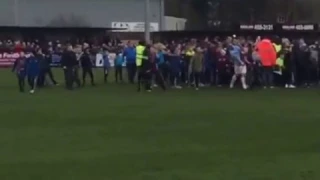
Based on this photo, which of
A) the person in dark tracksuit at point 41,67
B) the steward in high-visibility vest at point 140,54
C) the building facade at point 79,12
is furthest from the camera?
the building facade at point 79,12

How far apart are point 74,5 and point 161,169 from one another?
233 ft

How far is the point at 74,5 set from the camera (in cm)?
8475

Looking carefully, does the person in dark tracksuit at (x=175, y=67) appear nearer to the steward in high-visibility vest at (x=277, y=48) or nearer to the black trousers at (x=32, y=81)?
the steward in high-visibility vest at (x=277, y=48)

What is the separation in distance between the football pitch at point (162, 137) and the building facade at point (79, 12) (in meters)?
53.7

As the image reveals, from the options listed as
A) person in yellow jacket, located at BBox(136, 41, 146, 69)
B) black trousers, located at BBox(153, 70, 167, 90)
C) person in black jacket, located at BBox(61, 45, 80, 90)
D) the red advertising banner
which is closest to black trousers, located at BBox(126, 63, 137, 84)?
person in black jacket, located at BBox(61, 45, 80, 90)

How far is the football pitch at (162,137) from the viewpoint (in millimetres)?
14281

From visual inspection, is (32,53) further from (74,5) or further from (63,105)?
(74,5)

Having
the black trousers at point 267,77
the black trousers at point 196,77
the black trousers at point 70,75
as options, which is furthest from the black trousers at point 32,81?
the black trousers at point 267,77

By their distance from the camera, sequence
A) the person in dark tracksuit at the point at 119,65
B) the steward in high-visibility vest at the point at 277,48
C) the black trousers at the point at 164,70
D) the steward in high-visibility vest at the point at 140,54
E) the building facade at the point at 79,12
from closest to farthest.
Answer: the steward in high-visibility vest at the point at 140,54 < the steward in high-visibility vest at the point at 277,48 < the black trousers at the point at 164,70 < the person in dark tracksuit at the point at 119,65 < the building facade at the point at 79,12

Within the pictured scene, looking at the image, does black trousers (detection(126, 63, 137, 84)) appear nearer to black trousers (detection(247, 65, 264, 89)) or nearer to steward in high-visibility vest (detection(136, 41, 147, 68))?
steward in high-visibility vest (detection(136, 41, 147, 68))

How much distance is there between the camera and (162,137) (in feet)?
60.7

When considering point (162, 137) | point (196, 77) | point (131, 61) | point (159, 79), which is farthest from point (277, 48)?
point (162, 137)

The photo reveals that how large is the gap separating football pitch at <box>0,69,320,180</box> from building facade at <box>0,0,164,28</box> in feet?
176

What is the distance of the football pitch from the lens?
1428 centimetres
